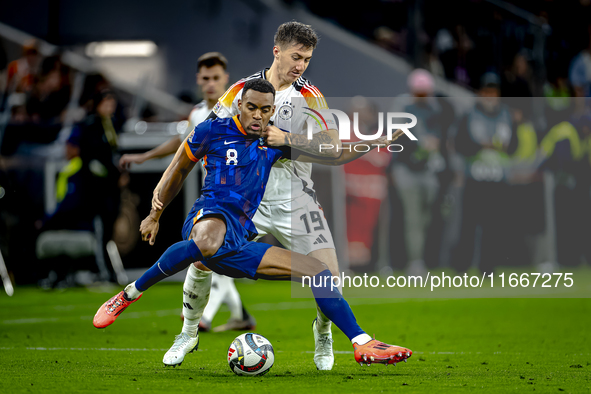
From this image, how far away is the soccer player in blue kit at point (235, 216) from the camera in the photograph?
14.9 feet

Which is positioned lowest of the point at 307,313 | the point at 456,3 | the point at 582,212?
the point at 307,313

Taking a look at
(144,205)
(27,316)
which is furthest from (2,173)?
(27,316)

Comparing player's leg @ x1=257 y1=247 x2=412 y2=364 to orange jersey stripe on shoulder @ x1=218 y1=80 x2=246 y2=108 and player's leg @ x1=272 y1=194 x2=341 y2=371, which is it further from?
orange jersey stripe on shoulder @ x1=218 y1=80 x2=246 y2=108

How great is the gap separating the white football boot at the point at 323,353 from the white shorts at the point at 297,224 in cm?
54

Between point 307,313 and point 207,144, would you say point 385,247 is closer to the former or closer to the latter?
point 307,313

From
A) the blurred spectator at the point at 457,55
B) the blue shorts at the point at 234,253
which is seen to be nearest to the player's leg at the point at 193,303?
the blue shorts at the point at 234,253

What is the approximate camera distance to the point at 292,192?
17.1 feet

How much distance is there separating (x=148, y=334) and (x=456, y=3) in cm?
1087

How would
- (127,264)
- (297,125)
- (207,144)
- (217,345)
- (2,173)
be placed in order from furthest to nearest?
(127,264)
(2,173)
(217,345)
(297,125)
(207,144)

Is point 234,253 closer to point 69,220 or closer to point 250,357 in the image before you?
point 250,357

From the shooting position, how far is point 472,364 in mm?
5082

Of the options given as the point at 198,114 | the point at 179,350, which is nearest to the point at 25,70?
the point at 198,114

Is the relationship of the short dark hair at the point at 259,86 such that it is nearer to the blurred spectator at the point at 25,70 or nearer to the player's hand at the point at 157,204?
the player's hand at the point at 157,204

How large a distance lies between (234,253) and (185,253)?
11.1 inches
